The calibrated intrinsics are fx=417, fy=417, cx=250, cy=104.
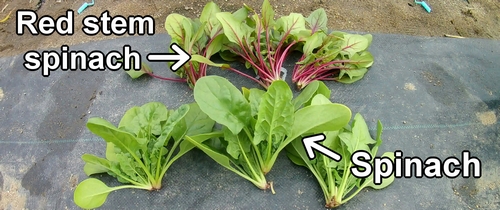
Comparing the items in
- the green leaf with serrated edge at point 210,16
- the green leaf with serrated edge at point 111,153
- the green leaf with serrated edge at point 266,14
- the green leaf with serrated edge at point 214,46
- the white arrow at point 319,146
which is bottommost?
the green leaf with serrated edge at point 111,153

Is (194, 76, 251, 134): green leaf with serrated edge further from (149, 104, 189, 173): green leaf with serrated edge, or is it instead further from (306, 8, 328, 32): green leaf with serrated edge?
(306, 8, 328, 32): green leaf with serrated edge

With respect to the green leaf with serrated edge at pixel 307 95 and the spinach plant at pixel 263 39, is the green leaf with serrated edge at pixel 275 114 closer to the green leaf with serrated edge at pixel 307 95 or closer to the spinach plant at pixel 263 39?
the green leaf with serrated edge at pixel 307 95

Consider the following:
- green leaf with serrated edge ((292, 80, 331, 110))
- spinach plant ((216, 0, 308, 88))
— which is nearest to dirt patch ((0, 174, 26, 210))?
spinach plant ((216, 0, 308, 88))

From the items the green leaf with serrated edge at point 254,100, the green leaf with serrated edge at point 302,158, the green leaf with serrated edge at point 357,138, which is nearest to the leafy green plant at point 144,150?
the green leaf with serrated edge at point 254,100

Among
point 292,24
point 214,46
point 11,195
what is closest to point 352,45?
point 292,24

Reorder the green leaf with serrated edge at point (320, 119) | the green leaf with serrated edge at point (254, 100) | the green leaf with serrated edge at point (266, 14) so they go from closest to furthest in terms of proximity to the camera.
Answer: the green leaf with serrated edge at point (320, 119)
the green leaf with serrated edge at point (254, 100)
the green leaf with serrated edge at point (266, 14)

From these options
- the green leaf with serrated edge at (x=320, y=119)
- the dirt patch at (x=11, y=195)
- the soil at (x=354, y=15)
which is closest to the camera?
the green leaf with serrated edge at (x=320, y=119)

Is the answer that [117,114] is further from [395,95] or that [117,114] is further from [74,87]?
[395,95]

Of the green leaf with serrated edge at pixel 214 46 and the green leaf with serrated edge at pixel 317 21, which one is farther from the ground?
the green leaf with serrated edge at pixel 317 21
